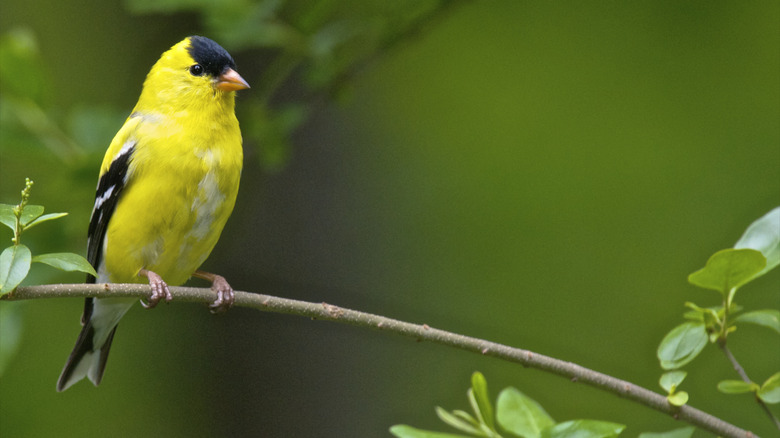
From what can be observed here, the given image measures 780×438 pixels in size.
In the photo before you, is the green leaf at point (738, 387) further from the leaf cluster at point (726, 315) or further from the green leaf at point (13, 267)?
the green leaf at point (13, 267)

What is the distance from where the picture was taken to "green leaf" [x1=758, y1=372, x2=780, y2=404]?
1716 mm

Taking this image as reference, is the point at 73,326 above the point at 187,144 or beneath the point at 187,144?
beneath

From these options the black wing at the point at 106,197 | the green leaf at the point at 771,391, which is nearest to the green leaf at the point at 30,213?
the black wing at the point at 106,197

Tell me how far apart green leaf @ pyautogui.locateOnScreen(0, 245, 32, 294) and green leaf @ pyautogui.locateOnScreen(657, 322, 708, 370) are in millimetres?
1348

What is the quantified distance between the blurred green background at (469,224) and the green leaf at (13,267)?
300 centimetres

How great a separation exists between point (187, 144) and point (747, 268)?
1.86 meters

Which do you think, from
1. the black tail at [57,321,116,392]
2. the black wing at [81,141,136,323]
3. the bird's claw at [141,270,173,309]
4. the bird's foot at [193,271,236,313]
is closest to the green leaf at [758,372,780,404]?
the bird's foot at [193,271,236,313]

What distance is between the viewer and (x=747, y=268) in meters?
1.70

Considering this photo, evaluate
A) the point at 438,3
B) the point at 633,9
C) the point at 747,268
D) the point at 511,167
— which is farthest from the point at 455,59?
the point at 747,268

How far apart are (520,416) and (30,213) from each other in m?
1.17

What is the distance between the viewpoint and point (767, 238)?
1.83 meters

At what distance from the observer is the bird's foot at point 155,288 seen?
2303mm

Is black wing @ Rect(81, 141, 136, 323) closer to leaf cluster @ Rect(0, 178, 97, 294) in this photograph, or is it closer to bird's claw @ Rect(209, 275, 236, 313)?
bird's claw @ Rect(209, 275, 236, 313)

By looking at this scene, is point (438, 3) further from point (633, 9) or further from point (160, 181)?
point (633, 9)
